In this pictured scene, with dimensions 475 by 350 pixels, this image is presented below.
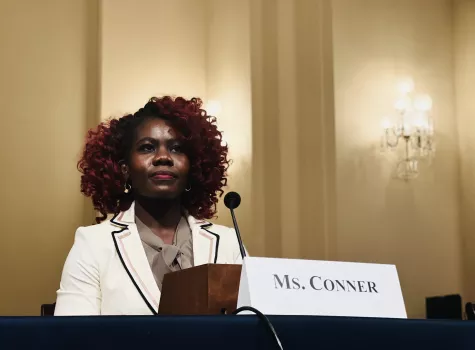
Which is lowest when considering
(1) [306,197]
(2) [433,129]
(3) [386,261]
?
(3) [386,261]

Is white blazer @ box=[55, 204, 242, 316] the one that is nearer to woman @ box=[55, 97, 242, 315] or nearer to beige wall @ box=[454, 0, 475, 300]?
woman @ box=[55, 97, 242, 315]

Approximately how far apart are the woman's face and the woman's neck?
4cm

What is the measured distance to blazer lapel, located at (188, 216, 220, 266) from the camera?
2.63 metres

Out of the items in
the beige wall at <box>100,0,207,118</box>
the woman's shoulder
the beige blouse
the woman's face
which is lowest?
Answer: the beige blouse

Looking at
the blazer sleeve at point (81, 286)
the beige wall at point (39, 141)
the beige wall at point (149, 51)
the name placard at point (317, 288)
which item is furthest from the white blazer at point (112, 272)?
the beige wall at point (149, 51)

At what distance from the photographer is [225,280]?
77.0 inches

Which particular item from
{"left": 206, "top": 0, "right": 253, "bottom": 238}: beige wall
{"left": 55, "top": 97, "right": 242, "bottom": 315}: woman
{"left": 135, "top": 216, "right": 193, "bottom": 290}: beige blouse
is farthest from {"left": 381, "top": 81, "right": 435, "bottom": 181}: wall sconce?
{"left": 135, "top": 216, "right": 193, "bottom": 290}: beige blouse

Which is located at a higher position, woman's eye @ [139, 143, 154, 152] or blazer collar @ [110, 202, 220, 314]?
woman's eye @ [139, 143, 154, 152]

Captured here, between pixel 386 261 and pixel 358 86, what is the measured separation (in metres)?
1.26

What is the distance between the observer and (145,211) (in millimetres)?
2742

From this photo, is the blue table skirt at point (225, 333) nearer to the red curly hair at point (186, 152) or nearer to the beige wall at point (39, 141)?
the red curly hair at point (186, 152)

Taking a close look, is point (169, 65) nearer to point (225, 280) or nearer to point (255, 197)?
point (255, 197)

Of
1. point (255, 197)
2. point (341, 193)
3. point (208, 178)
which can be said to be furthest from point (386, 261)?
point (208, 178)

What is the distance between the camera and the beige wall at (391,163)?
5.96m
